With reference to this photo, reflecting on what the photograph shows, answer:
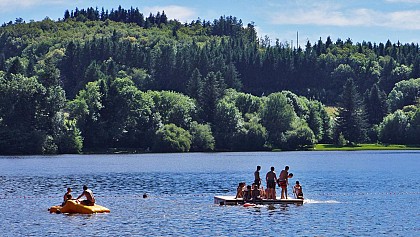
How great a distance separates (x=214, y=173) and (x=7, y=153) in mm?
70416

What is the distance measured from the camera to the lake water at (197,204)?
174 feet

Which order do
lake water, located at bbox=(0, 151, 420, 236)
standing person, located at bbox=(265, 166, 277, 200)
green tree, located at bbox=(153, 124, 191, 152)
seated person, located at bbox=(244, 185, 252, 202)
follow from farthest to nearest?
green tree, located at bbox=(153, 124, 191, 152)
seated person, located at bbox=(244, 185, 252, 202)
standing person, located at bbox=(265, 166, 277, 200)
lake water, located at bbox=(0, 151, 420, 236)

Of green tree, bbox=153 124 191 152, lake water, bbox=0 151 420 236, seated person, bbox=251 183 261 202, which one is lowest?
lake water, bbox=0 151 420 236

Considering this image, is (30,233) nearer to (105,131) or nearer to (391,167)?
(391,167)

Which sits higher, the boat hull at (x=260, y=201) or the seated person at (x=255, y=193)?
the seated person at (x=255, y=193)

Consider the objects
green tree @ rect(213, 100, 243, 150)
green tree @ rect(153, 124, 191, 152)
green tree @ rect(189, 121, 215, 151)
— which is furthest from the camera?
green tree @ rect(213, 100, 243, 150)

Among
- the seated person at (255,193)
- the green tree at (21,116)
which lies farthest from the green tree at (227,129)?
the seated person at (255,193)

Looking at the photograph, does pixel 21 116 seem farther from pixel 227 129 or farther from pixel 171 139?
pixel 227 129

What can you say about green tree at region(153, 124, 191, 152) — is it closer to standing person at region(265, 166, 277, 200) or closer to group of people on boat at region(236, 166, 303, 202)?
group of people on boat at region(236, 166, 303, 202)

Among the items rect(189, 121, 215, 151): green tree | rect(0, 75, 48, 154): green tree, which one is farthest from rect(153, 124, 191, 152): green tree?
rect(0, 75, 48, 154): green tree

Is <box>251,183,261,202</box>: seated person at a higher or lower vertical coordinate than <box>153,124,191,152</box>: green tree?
lower

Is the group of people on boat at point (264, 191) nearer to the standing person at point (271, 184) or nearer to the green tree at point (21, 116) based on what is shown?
the standing person at point (271, 184)

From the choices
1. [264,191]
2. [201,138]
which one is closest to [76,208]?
[264,191]

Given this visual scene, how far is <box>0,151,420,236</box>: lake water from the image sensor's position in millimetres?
53000
